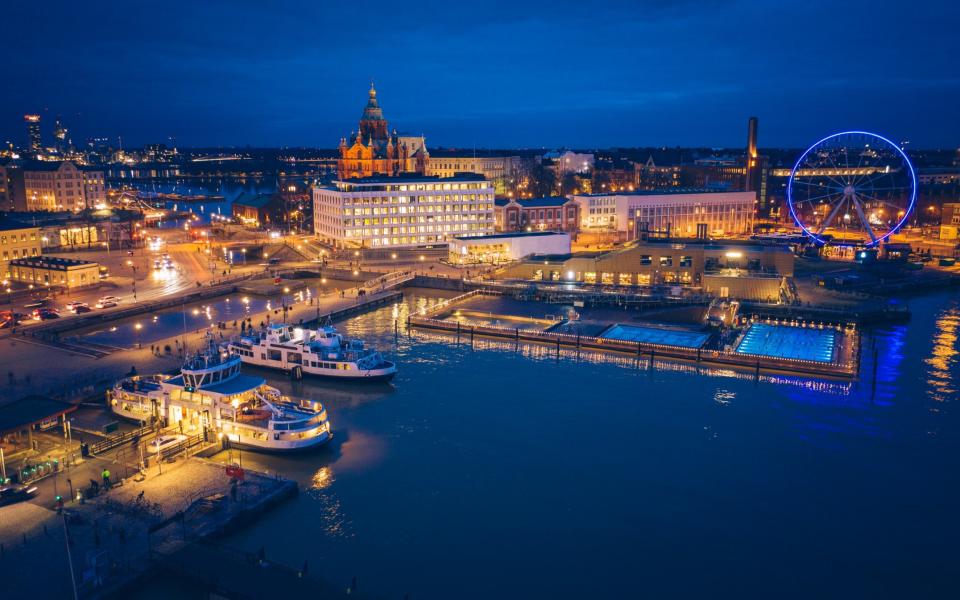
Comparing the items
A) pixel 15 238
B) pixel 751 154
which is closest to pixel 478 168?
pixel 751 154

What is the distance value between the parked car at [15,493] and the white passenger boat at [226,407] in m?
6.26

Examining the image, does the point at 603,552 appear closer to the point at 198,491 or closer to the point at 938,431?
the point at 198,491

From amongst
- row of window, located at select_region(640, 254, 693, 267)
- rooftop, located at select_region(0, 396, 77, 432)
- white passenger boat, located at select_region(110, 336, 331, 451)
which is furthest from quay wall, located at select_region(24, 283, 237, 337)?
row of window, located at select_region(640, 254, 693, 267)

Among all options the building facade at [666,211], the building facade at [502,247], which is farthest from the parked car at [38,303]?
the building facade at [666,211]

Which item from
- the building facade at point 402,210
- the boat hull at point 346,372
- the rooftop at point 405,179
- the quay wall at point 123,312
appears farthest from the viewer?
the rooftop at point 405,179

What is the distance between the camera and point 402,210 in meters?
75.1

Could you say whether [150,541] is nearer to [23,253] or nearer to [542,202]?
[23,253]

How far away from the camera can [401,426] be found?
96.8 ft

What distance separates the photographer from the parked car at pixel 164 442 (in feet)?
80.2

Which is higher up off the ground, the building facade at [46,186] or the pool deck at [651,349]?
the building facade at [46,186]

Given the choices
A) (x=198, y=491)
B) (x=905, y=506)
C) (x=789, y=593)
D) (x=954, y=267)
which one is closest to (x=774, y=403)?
(x=905, y=506)

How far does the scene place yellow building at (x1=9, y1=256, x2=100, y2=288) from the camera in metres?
52.5

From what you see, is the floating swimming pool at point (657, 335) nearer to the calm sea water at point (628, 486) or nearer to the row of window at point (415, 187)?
the calm sea water at point (628, 486)

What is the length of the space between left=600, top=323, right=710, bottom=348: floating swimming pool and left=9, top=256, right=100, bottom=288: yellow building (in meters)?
39.2
